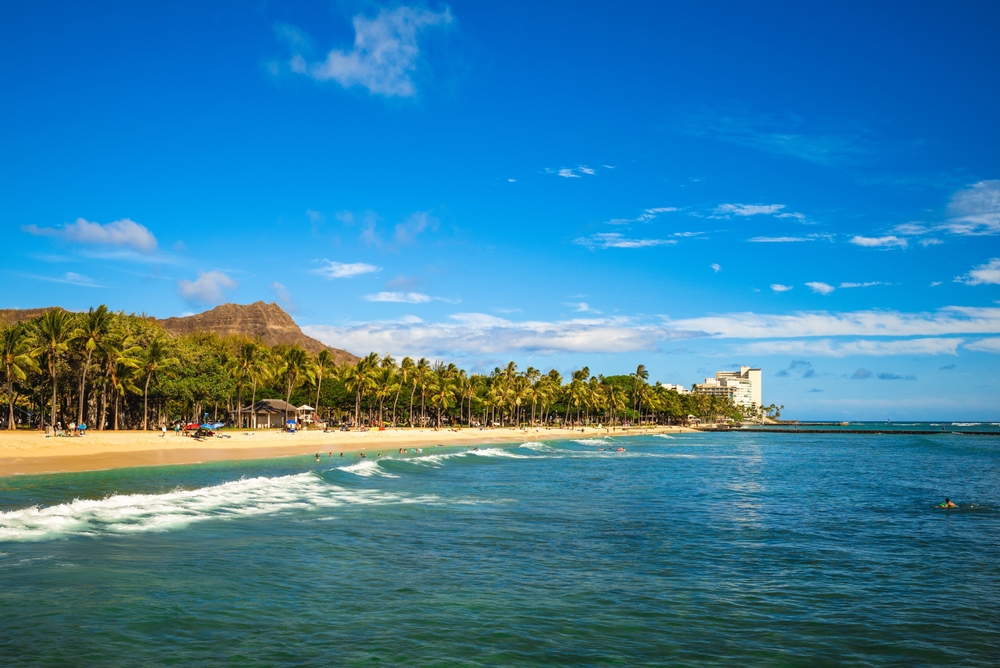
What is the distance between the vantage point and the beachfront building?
284 ft

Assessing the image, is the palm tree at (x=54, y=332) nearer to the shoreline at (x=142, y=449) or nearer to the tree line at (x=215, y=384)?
the tree line at (x=215, y=384)

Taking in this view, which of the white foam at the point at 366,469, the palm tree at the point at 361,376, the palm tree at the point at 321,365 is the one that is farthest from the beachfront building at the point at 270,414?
the white foam at the point at 366,469

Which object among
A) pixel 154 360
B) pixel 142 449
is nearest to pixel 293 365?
pixel 154 360

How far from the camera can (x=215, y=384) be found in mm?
69562

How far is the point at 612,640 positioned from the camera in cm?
1041

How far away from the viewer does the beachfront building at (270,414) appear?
3408 inches

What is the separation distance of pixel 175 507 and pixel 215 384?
51.2m

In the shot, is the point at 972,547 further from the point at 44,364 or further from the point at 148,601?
the point at 44,364

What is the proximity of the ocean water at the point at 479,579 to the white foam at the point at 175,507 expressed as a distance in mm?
146

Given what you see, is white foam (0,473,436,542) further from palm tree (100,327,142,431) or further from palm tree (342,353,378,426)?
palm tree (342,353,378,426)

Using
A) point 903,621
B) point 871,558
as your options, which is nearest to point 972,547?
point 871,558

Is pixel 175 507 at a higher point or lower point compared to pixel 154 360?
lower

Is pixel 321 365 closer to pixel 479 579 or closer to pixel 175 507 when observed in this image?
pixel 175 507

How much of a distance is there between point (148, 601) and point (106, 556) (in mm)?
4128
